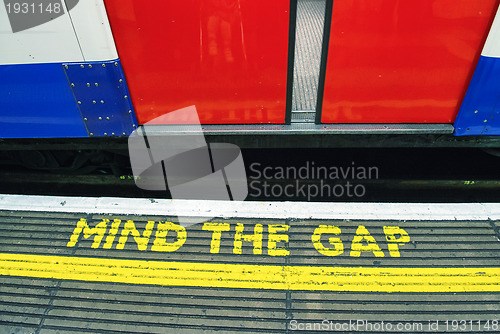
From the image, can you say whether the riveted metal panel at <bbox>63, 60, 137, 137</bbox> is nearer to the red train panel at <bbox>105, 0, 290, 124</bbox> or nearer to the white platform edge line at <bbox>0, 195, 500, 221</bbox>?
the red train panel at <bbox>105, 0, 290, 124</bbox>

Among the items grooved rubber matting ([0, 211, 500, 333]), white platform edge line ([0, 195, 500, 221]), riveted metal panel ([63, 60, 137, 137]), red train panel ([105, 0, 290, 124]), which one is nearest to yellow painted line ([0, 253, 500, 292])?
grooved rubber matting ([0, 211, 500, 333])

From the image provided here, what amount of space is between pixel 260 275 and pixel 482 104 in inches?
86.4

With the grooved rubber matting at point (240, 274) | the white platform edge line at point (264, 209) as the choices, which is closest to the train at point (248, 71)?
the white platform edge line at point (264, 209)

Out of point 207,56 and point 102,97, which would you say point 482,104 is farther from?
point 102,97

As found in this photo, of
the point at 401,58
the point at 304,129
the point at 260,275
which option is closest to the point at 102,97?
the point at 304,129

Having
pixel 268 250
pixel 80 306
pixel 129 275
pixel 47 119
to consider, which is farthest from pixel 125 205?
pixel 268 250

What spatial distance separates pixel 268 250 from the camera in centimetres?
247

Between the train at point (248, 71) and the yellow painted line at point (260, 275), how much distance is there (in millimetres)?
1148

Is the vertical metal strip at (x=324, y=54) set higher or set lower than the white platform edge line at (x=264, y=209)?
higher

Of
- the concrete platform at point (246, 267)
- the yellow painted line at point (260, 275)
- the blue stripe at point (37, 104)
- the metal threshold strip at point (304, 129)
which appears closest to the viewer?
the concrete platform at point (246, 267)

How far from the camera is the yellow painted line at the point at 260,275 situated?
2.24 metres

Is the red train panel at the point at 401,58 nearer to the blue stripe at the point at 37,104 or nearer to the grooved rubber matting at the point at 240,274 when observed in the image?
the grooved rubber matting at the point at 240,274

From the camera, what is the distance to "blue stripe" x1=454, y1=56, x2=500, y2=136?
260cm

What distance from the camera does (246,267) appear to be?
7.79 feet
